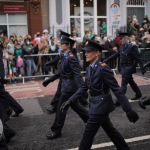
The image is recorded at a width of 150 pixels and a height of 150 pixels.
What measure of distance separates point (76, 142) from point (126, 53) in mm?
3151

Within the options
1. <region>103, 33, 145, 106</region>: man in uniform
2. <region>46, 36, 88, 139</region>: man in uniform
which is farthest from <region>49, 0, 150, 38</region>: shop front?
<region>46, 36, 88, 139</region>: man in uniform

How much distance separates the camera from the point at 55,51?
11.9 metres

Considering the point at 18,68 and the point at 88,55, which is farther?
the point at 18,68

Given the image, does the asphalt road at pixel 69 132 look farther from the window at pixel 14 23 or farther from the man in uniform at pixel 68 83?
the window at pixel 14 23

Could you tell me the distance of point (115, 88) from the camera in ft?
12.9

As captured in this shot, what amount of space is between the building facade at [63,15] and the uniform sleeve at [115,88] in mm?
11552

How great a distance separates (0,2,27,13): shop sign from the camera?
52.9 ft

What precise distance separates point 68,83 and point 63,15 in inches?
488

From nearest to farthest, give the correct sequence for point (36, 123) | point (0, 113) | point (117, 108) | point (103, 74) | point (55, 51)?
point (103, 74), point (0, 113), point (36, 123), point (117, 108), point (55, 51)

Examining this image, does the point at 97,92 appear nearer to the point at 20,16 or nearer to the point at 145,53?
the point at 145,53

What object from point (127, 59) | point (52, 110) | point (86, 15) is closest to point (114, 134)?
point (52, 110)

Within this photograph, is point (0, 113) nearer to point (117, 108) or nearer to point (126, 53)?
point (117, 108)

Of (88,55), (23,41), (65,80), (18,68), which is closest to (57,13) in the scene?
(23,41)

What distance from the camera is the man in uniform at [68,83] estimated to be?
5.32 meters
